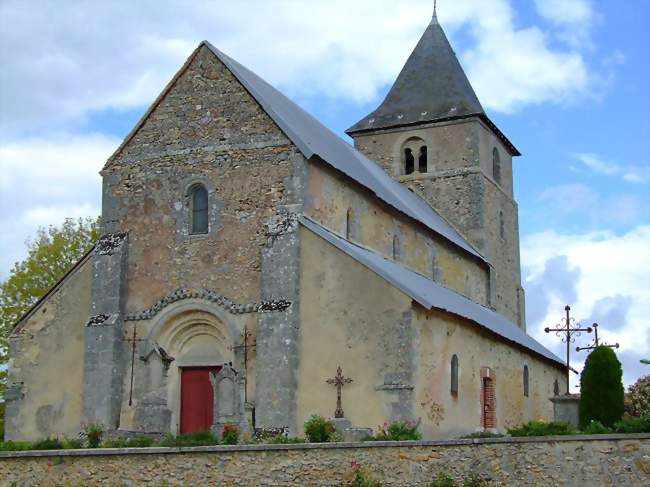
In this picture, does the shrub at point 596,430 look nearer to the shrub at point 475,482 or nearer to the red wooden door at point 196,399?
the shrub at point 475,482

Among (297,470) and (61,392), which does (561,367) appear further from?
(297,470)

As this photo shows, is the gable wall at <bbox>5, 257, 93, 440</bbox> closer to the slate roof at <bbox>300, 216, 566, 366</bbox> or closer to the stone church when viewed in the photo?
the stone church

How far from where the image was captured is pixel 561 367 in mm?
39938

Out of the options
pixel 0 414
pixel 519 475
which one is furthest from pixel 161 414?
pixel 0 414

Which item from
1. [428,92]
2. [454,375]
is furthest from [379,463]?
[428,92]

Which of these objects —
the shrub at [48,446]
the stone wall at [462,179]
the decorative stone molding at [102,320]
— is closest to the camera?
the shrub at [48,446]

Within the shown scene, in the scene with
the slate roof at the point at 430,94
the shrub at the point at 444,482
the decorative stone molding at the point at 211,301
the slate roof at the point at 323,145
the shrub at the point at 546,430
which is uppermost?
the slate roof at the point at 430,94

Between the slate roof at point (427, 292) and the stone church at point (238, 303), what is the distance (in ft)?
0.37

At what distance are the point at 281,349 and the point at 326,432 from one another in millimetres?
5171

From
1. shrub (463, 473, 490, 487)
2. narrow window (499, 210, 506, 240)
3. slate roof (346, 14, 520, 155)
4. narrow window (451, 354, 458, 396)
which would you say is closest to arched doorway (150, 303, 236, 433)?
narrow window (451, 354, 458, 396)

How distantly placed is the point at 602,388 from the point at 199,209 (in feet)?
36.7

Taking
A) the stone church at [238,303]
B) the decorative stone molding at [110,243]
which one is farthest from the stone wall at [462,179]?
the decorative stone molding at [110,243]

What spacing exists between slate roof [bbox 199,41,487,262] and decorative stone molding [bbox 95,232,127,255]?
202 inches

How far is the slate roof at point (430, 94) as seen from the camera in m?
41.6
